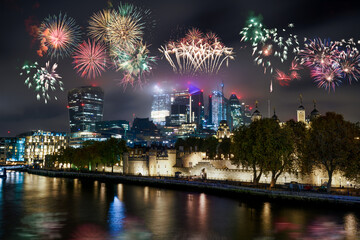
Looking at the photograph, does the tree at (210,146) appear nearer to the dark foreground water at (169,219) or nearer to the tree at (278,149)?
the dark foreground water at (169,219)

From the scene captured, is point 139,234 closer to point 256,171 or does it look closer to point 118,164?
point 256,171

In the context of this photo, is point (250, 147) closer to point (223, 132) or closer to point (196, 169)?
point (196, 169)

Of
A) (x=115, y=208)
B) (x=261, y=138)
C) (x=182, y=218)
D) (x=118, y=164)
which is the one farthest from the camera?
(x=118, y=164)

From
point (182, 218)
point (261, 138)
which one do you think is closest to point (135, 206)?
point (182, 218)

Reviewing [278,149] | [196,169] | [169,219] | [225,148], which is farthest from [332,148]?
[225,148]

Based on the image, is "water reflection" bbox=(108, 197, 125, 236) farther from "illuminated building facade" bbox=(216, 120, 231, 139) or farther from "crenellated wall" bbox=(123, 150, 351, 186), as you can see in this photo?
"illuminated building facade" bbox=(216, 120, 231, 139)

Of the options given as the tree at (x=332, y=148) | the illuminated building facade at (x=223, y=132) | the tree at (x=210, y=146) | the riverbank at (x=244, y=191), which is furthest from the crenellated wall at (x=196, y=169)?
the illuminated building facade at (x=223, y=132)
